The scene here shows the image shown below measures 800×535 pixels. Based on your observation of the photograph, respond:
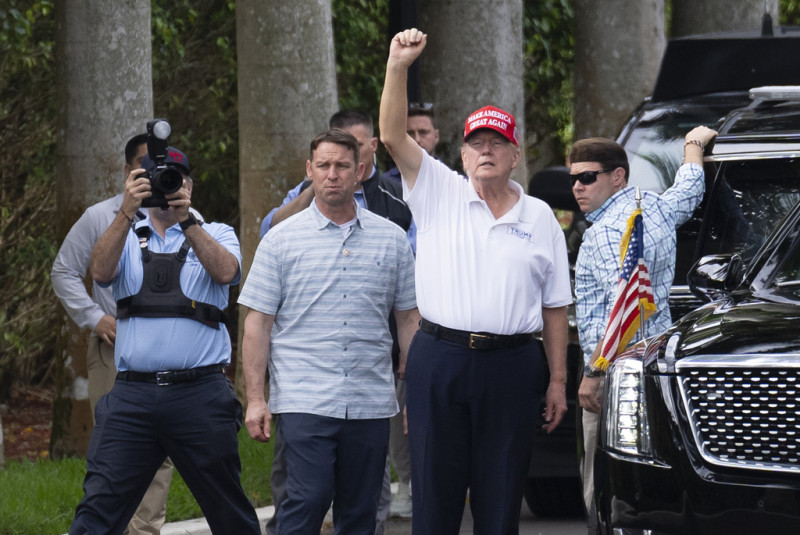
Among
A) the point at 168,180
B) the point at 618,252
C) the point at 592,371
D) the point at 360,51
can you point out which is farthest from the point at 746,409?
the point at 360,51

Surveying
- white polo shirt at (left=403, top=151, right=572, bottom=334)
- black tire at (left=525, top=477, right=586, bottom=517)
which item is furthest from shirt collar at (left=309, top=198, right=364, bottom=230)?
black tire at (left=525, top=477, right=586, bottom=517)

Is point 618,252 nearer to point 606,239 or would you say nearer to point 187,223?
point 606,239

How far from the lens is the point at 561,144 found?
2552cm

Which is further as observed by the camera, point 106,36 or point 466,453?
point 106,36

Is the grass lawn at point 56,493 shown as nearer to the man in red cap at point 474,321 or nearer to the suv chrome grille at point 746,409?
the man in red cap at point 474,321

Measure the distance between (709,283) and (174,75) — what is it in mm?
11241

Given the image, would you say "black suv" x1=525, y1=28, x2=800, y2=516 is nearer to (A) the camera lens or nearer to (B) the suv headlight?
(B) the suv headlight

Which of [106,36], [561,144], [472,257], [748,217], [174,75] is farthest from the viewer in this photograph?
[561,144]

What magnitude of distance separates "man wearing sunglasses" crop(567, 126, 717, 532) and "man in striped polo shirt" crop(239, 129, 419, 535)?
3.61 ft

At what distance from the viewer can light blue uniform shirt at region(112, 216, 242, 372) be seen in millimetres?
6414

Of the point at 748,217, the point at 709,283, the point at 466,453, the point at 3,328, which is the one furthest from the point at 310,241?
the point at 3,328

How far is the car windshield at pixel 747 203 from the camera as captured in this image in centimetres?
792

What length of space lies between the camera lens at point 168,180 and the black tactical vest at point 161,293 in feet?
0.87

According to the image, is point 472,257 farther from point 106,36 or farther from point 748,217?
point 106,36
